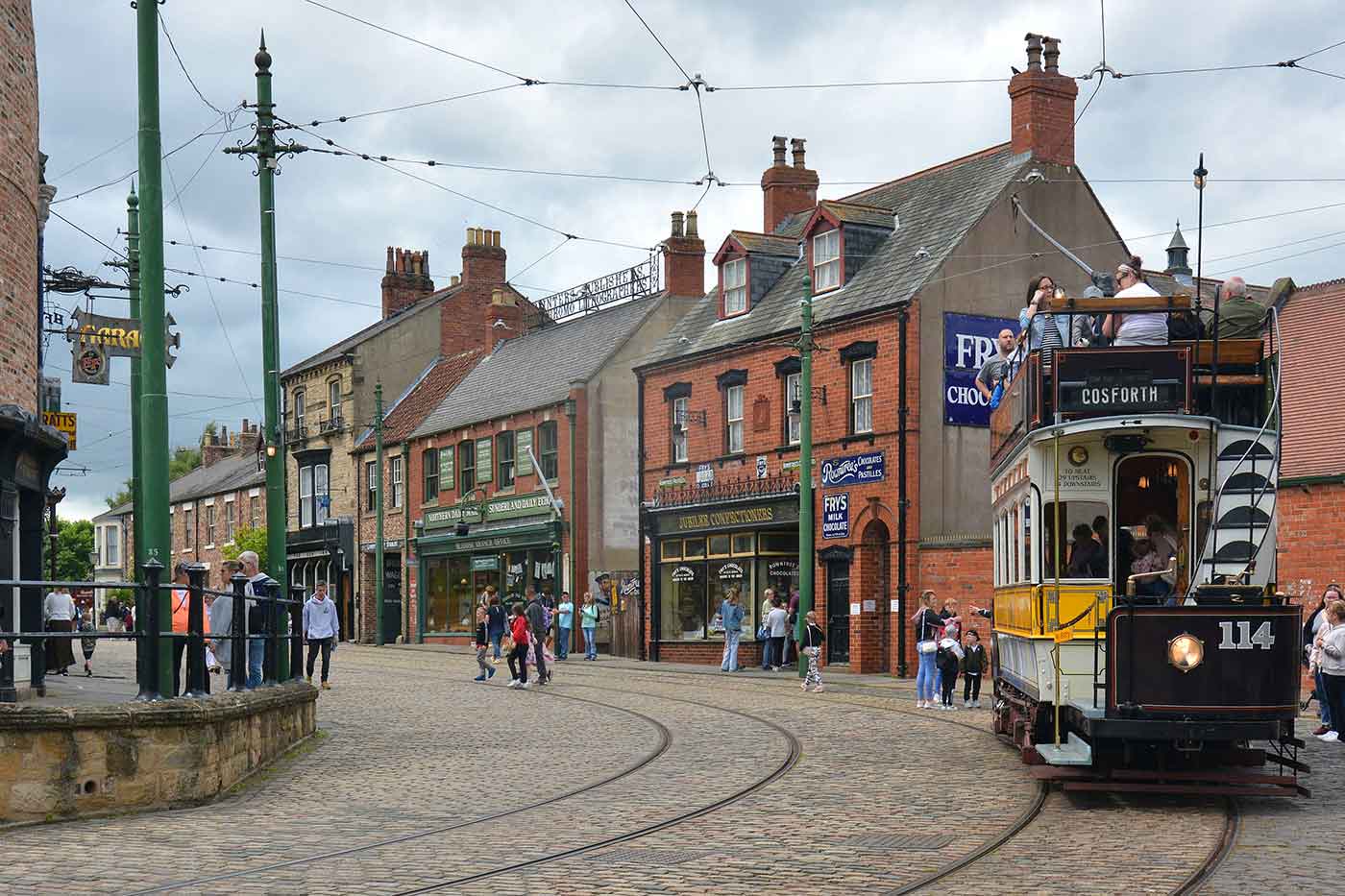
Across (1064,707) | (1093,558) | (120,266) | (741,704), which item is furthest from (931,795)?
(120,266)

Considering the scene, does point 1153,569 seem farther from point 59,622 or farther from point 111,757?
point 59,622

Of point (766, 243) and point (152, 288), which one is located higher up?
point (766, 243)

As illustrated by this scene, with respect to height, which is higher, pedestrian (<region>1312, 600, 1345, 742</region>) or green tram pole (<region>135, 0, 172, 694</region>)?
green tram pole (<region>135, 0, 172, 694</region>)

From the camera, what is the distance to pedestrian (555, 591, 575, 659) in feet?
125

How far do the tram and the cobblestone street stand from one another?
0.54 metres

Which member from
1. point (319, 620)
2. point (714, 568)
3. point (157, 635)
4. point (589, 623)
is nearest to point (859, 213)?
point (714, 568)

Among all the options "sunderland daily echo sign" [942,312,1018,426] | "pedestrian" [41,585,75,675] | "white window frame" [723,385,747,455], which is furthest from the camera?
"white window frame" [723,385,747,455]

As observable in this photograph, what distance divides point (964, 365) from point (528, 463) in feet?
54.6

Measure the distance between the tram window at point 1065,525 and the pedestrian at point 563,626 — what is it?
25693mm

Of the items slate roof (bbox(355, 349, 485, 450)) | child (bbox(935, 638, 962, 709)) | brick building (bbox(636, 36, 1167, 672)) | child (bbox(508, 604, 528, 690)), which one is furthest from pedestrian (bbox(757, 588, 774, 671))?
slate roof (bbox(355, 349, 485, 450))

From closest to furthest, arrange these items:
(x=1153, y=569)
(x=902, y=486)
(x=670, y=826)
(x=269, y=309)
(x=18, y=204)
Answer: (x=670, y=826), (x=1153, y=569), (x=18, y=204), (x=269, y=309), (x=902, y=486)

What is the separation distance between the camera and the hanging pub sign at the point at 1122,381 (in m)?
12.7

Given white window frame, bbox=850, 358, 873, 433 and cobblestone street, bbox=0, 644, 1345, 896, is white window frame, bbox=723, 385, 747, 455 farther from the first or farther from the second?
cobblestone street, bbox=0, 644, 1345, 896

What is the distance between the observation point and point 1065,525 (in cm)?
1288
